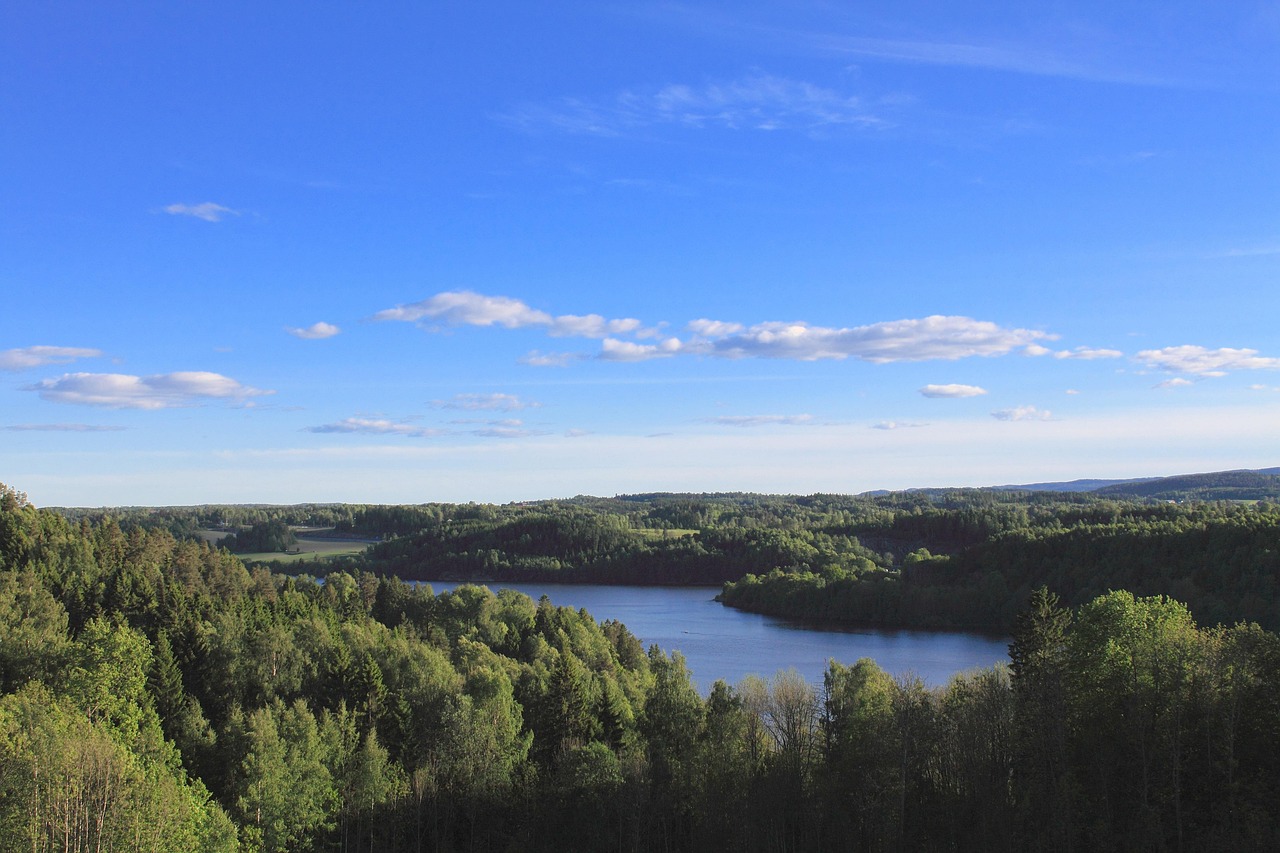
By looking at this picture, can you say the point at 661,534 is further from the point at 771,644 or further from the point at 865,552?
the point at 771,644

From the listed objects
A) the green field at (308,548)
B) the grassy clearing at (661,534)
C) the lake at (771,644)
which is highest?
the grassy clearing at (661,534)

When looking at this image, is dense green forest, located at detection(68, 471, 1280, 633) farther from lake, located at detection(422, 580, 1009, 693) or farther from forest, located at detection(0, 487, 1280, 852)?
forest, located at detection(0, 487, 1280, 852)

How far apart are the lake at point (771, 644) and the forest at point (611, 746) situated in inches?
425

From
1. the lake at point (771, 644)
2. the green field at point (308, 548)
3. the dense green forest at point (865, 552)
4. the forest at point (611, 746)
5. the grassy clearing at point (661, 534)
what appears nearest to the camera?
the forest at point (611, 746)

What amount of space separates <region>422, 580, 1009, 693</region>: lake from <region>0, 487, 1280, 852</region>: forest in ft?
35.4

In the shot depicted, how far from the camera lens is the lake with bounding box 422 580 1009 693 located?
2002 inches

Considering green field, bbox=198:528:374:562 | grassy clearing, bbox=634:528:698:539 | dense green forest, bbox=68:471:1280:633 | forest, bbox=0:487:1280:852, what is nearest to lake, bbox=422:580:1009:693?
dense green forest, bbox=68:471:1280:633

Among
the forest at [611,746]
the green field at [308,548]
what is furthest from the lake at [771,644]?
the green field at [308,548]

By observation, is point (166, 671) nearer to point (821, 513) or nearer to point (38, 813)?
point (38, 813)

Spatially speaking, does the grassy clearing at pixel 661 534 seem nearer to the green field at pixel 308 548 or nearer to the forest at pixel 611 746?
the green field at pixel 308 548

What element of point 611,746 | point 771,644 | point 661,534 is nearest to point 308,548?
point 661,534

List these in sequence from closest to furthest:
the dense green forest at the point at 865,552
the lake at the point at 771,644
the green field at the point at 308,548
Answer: the lake at the point at 771,644 → the dense green forest at the point at 865,552 → the green field at the point at 308,548

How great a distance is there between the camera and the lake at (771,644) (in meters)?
50.8

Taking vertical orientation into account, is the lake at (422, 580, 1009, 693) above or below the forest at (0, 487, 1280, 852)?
below
